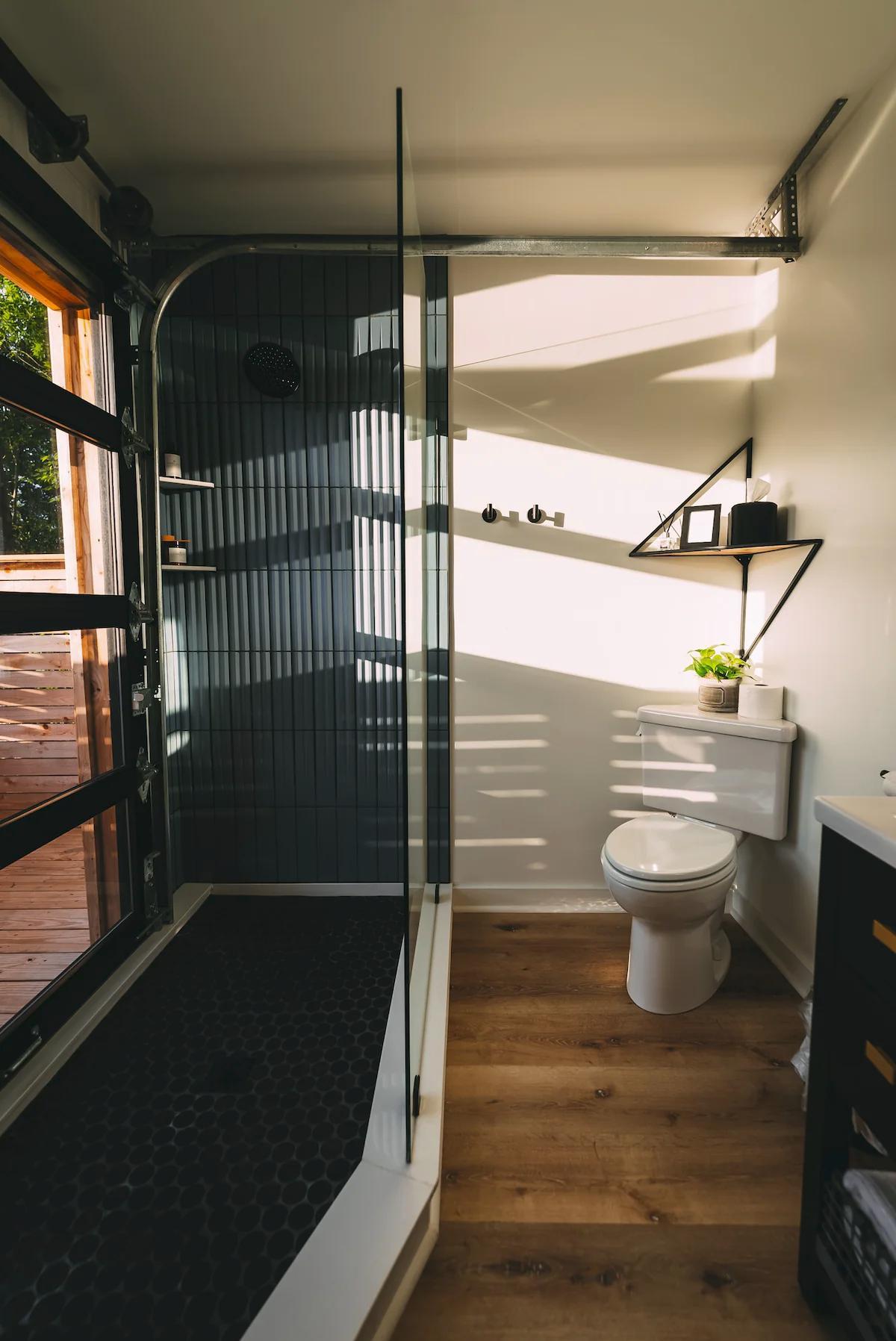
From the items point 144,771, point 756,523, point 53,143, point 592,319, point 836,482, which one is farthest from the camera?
point 592,319

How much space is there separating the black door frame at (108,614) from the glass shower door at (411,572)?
3.34 feet

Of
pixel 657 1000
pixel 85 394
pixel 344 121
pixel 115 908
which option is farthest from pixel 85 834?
pixel 344 121

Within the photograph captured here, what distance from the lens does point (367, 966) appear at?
2.07 m

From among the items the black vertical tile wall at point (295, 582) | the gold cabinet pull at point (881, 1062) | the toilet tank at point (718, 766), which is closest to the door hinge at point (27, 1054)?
the black vertical tile wall at point (295, 582)

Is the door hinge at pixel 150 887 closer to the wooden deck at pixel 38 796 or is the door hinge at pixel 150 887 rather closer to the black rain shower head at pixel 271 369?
the wooden deck at pixel 38 796

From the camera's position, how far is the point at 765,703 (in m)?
2.11

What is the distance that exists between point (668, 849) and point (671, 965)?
13.9 inches

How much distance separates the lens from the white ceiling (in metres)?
1.47

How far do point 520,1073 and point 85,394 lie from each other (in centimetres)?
243

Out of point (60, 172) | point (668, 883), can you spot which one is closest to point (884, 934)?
point (668, 883)

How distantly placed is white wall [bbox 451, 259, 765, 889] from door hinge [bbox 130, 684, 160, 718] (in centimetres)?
112

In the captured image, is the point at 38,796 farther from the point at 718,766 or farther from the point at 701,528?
the point at 701,528

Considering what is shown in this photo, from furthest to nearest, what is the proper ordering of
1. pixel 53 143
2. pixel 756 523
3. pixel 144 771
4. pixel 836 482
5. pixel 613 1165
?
pixel 144 771 < pixel 756 523 < pixel 836 482 < pixel 53 143 < pixel 613 1165

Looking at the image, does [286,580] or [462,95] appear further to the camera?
[286,580]
